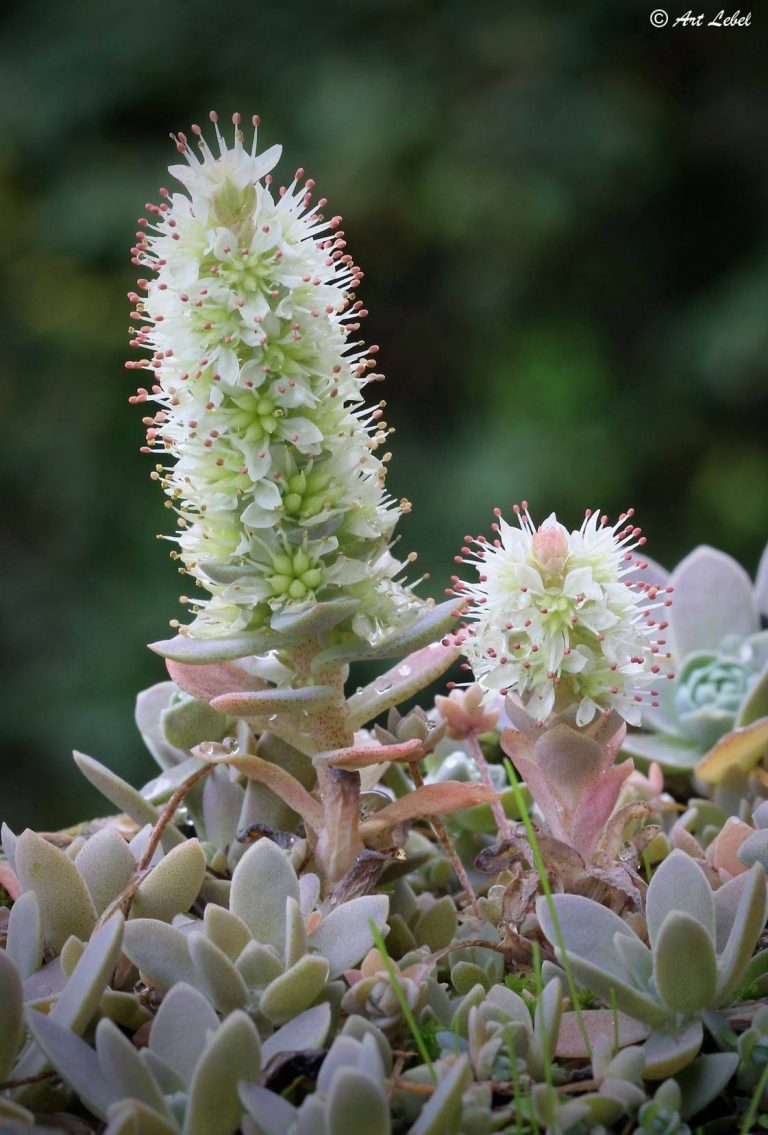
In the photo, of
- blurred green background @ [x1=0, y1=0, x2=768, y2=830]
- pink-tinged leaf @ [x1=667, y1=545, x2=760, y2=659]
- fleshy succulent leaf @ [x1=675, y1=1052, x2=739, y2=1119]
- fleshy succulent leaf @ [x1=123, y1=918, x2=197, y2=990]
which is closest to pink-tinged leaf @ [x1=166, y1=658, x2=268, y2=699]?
fleshy succulent leaf @ [x1=123, y1=918, x2=197, y2=990]

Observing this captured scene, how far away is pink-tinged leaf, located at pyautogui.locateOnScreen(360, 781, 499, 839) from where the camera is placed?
38.8 inches

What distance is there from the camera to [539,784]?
98cm

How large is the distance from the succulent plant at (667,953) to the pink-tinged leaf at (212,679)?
1.01ft

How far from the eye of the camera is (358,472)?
98 centimetres

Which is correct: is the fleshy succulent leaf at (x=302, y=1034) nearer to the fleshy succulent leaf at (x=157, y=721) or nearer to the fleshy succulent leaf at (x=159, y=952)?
the fleshy succulent leaf at (x=159, y=952)

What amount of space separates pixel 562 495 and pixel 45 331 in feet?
4.41

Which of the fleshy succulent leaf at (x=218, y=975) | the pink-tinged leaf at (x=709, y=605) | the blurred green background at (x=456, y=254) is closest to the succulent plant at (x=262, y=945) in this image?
the fleshy succulent leaf at (x=218, y=975)

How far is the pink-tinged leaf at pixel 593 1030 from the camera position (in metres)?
0.84

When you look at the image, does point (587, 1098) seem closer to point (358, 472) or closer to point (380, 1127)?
point (380, 1127)

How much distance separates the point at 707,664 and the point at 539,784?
0.49 m

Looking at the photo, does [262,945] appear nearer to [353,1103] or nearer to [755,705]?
[353,1103]

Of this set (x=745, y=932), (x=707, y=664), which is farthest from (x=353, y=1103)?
(x=707, y=664)

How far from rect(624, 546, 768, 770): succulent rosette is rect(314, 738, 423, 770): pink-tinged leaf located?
0.47 m

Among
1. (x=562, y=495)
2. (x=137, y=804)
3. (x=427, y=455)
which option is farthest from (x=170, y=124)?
(x=137, y=804)
